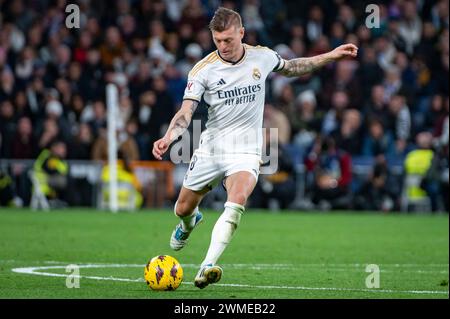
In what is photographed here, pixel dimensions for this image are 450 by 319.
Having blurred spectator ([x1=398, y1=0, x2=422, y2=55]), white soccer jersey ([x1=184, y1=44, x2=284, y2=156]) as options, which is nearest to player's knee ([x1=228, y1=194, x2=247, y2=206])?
white soccer jersey ([x1=184, y1=44, x2=284, y2=156])

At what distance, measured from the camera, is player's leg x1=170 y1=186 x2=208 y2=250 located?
36.2 ft

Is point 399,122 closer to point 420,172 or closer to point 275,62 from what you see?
point 420,172

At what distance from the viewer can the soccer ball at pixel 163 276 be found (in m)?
9.65

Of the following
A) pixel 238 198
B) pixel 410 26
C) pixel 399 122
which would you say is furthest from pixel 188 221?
pixel 410 26

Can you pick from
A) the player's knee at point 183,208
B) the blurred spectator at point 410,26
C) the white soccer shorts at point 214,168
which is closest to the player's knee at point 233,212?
the white soccer shorts at point 214,168

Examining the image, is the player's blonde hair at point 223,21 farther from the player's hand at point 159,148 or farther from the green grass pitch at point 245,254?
the green grass pitch at point 245,254

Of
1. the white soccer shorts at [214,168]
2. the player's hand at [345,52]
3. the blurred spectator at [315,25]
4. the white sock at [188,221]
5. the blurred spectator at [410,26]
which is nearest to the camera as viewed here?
the white soccer shorts at [214,168]

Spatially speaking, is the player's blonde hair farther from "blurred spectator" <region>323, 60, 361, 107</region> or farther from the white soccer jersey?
"blurred spectator" <region>323, 60, 361, 107</region>

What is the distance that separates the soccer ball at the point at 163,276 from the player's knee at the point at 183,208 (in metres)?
1.47
